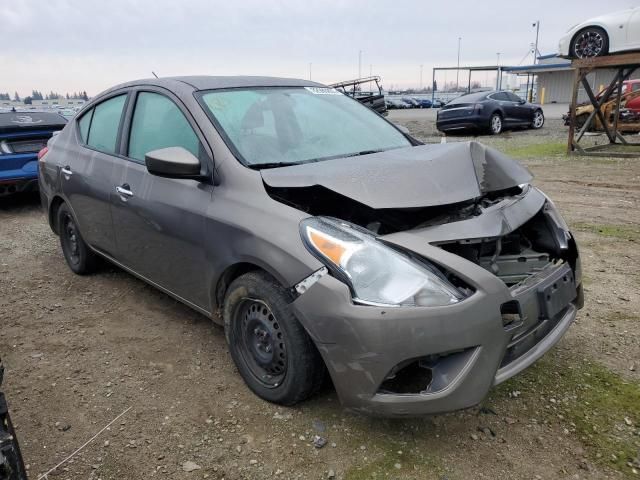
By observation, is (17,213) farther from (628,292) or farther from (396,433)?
(628,292)

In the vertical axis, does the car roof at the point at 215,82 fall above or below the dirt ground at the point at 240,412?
above

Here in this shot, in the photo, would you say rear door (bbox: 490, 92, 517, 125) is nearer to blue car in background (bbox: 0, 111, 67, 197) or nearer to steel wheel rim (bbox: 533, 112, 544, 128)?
steel wheel rim (bbox: 533, 112, 544, 128)

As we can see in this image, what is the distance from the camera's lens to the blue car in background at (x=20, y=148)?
6.58 m

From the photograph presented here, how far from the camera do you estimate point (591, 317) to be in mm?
3414

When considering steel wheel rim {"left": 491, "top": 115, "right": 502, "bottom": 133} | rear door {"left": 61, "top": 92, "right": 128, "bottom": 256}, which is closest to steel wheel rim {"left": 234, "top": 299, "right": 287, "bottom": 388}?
rear door {"left": 61, "top": 92, "right": 128, "bottom": 256}

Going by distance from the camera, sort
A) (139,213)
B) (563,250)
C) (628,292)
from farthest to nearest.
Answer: (628,292), (139,213), (563,250)

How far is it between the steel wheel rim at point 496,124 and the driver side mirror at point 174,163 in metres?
14.8

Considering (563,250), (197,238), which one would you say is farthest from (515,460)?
(197,238)

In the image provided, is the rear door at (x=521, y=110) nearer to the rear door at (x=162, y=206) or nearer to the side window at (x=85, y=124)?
the side window at (x=85, y=124)

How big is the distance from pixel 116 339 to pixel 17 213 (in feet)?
16.0

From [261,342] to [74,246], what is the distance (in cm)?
275

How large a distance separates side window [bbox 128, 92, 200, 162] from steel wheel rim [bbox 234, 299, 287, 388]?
3.12 feet

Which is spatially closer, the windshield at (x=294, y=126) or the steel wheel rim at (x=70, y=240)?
the windshield at (x=294, y=126)

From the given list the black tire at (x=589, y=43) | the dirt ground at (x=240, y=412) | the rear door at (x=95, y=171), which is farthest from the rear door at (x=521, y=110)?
the rear door at (x=95, y=171)
